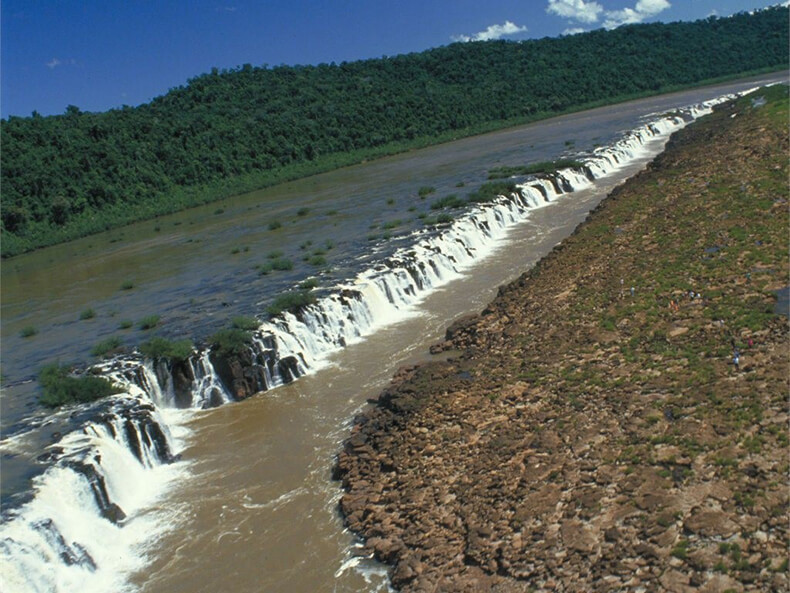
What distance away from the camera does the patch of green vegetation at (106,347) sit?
1814cm

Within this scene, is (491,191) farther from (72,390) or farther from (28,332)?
(72,390)

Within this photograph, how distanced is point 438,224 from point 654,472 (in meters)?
20.0

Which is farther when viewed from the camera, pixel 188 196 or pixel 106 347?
pixel 188 196

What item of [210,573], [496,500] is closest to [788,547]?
[496,500]

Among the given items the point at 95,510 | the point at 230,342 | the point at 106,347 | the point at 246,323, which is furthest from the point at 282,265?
the point at 95,510

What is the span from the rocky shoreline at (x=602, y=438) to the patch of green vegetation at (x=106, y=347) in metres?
8.09

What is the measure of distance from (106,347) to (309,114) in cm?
6963

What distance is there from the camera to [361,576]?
9438 mm

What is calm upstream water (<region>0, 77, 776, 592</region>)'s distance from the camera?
1057 centimetres

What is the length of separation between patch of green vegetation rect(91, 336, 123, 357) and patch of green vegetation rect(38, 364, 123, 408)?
1865 mm

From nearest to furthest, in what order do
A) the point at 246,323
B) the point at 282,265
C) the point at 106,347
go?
the point at 246,323
the point at 106,347
the point at 282,265

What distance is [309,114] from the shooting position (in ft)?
276

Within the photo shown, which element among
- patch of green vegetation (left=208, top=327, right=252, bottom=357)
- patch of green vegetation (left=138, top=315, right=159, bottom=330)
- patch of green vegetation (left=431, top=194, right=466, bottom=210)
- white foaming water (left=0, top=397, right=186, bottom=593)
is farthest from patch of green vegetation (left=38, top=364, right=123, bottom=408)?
patch of green vegetation (left=431, top=194, right=466, bottom=210)

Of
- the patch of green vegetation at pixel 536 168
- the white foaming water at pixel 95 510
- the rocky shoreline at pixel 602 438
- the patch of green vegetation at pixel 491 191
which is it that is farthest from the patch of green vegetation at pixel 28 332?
the patch of green vegetation at pixel 536 168
